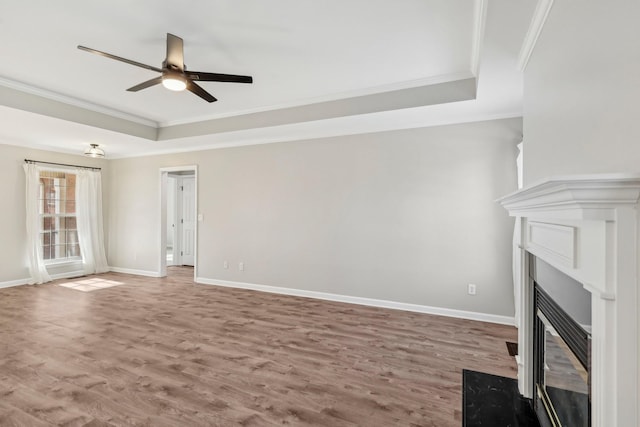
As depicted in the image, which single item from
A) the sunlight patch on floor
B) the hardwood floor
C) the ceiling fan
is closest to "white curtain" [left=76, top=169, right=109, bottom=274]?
the sunlight patch on floor

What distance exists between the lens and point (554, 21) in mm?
1635

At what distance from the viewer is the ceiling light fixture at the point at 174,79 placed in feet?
8.05

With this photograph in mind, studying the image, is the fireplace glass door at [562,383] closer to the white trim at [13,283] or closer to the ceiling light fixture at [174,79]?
the ceiling light fixture at [174,79]

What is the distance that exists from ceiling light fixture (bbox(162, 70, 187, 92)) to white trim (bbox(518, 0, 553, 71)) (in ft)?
8.09

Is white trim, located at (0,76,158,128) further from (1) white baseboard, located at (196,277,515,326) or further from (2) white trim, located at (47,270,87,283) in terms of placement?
(2) white trim, located at (47,270,87,283)

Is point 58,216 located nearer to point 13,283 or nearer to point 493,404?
point 13,283

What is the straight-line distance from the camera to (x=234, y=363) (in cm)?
265

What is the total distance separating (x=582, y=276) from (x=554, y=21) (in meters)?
1.43

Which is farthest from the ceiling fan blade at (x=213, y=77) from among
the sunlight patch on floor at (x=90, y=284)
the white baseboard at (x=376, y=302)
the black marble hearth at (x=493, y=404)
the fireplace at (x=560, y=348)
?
the sunlight patch on floor at (x=90, y=284)

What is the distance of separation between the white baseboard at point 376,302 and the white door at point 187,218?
7.62 feet

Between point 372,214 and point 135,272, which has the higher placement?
point 372,214

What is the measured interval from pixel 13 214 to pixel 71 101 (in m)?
2.85

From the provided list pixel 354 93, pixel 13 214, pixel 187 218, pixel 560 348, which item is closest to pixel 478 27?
pixel 354 93

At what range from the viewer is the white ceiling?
2.24m
